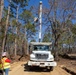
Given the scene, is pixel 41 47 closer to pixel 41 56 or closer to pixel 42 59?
pixel 41 56

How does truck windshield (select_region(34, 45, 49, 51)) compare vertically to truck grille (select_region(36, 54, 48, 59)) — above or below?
above

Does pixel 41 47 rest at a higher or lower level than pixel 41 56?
higher

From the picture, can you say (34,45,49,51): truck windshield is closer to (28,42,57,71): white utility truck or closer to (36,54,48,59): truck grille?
(28,42,57,71): white utility truck

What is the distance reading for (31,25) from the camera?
180 ft

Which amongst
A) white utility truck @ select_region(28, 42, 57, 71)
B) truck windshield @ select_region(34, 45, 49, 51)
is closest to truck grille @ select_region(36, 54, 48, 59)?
white utility truck @ select_region(28, 42, 57, 71)

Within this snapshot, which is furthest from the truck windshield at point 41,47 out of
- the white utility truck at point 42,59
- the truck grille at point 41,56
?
the truck grille at point 41,56

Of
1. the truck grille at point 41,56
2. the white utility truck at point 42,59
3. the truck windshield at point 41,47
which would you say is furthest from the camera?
the truck windshield at point 41,47

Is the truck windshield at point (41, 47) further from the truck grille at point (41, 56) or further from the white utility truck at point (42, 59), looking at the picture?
the truck grille at point (41, 56)

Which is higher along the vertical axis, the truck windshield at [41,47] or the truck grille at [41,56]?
the truck windshield at [41,47]

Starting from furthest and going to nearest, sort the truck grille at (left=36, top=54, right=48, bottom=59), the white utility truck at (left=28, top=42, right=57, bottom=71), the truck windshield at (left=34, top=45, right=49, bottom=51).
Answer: the truck windshield at (left=34, top=45, right=49, bottom=51) → the truck grille at (left=36, top=54, right=48, bottom=59) → the white utility truck at (left=28, top=42, right=57, bottom=71)

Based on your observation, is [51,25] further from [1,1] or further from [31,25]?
[31,25]

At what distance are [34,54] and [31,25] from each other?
3173 cm

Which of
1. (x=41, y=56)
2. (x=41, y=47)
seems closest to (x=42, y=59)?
(x=41, y=56)

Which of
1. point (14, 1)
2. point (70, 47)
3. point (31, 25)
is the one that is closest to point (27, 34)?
point (31, 25)
